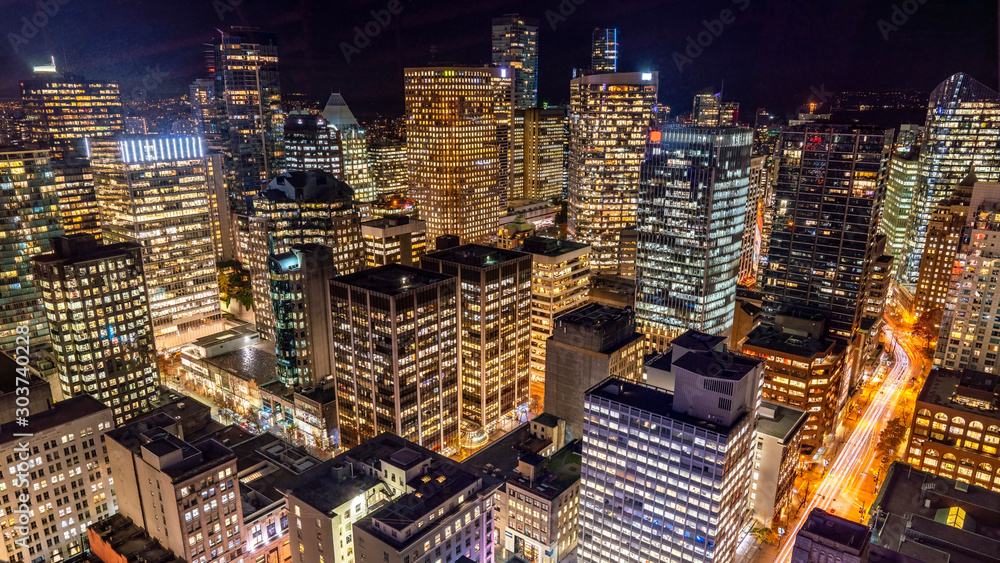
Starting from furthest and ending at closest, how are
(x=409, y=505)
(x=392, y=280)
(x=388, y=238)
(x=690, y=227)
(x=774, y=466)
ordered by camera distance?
(x=388, y=238) < (x=690, y=227) < (x=392, y=280) < (x=774, y=466) < (x=409, y=505)

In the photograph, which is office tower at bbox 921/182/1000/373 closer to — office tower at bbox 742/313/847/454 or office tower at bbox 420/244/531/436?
office tower at bbox 742/313/847/454

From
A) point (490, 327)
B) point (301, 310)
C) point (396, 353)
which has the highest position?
point (301, 310)

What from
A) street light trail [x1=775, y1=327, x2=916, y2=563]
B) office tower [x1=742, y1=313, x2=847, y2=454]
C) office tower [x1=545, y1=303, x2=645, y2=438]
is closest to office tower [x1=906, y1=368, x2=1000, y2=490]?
street light trail [x1=775, y1=327, x2=916, y2=563]

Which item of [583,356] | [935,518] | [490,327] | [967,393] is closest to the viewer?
[935,518]

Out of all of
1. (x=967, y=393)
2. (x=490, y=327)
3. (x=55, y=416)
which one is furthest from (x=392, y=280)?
(x=967, y=393)

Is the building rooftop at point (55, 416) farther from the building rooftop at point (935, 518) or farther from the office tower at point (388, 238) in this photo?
the building rooftop at point (935, 518)

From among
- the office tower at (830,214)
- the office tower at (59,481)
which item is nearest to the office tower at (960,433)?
the office tower at (830,214)

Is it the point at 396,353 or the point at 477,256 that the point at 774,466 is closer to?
the point at 396,353

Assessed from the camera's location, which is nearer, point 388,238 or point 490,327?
point 490,327
